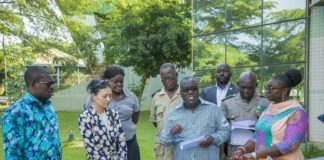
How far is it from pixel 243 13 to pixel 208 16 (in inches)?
65.7

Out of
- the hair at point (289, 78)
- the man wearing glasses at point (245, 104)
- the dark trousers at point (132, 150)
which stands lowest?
the dark trousers at point (132, 150)

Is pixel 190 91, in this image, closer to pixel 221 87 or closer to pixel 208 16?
pixel 221 87

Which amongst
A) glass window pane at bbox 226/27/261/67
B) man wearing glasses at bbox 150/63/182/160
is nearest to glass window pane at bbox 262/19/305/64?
glass window pane at bbox 226/27/261/67

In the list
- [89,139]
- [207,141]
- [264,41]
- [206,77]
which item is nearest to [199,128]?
[207,141]

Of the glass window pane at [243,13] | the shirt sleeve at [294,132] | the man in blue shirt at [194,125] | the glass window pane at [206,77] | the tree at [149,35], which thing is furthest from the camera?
the tree at [149,35]

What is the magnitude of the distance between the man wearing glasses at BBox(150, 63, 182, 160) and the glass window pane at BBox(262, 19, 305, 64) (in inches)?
255

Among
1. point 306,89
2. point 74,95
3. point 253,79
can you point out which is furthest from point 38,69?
point 74,95

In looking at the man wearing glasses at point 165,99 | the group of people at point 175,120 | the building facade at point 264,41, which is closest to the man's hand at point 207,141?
the group of people at point 175,120

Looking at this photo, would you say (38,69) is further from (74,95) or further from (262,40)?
(74,95)

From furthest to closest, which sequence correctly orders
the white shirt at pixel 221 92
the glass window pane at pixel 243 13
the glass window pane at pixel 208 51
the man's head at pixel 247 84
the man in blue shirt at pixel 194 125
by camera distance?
the glass window pane at pixel 208 51 → the glass window pane at pixel 243 13 → the white shirt at pixel 221 92 → the man's head at pixel 247 84 → the man in blue shirt at pixel 194 125

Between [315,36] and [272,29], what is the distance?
1.52 meters

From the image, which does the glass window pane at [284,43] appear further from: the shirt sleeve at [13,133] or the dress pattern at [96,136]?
the shirt sleeve at [13,133]

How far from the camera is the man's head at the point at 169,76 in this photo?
512cm

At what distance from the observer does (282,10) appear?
1164 cm
